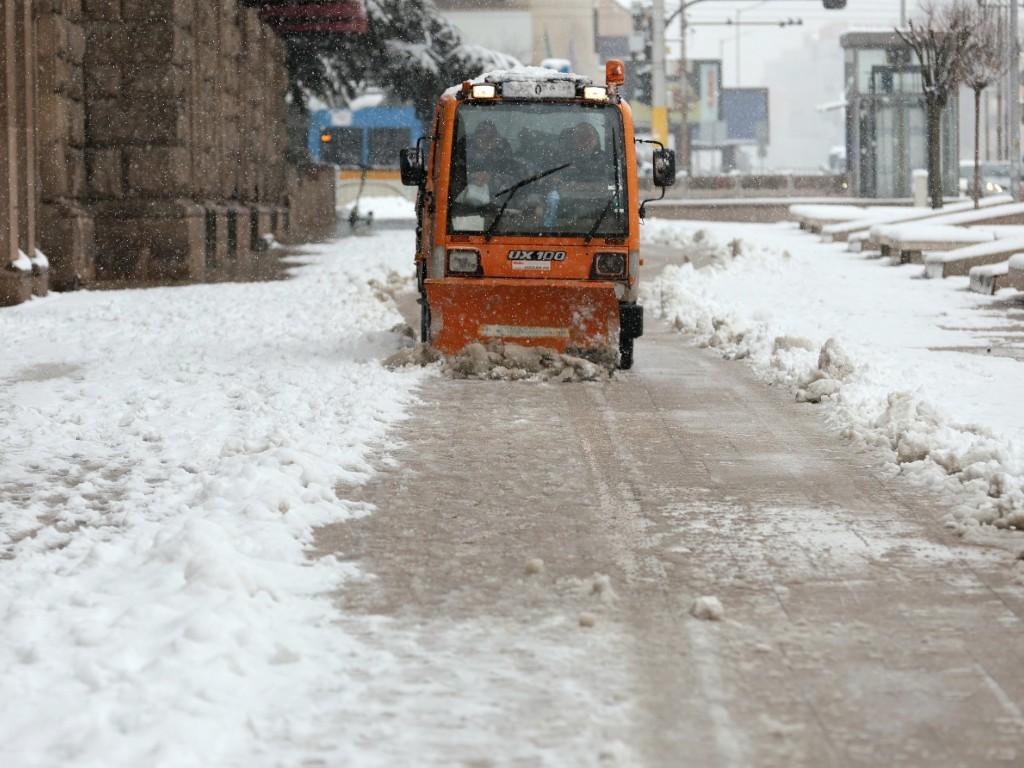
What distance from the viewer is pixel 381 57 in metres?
43.6

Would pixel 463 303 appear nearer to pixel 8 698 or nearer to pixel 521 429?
pixel 521 429

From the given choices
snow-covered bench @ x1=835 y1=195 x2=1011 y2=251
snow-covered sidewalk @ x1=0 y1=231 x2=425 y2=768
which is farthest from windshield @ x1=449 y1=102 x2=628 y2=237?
snow-covered bench @ x1=835 y1=195 x2=1011 y2=251

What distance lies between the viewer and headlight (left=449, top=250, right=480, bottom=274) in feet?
43.0

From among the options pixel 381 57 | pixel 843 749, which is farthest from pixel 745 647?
pixel 381 57

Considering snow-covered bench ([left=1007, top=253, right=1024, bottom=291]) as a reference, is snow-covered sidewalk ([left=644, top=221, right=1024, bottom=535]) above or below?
below

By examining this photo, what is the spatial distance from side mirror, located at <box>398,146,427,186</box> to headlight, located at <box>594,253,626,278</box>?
163 cm

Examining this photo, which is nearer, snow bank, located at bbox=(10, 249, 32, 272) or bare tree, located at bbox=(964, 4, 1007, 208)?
snow bank, located at bbox=(10, 249, 32, 272)

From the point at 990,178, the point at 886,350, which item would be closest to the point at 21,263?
the point at 886,350

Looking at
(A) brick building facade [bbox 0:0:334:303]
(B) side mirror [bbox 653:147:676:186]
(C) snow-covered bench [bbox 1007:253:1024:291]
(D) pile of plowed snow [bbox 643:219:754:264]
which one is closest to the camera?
→ (B) side mirror [bbox 653:147:676:186]

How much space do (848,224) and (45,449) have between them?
26.8m

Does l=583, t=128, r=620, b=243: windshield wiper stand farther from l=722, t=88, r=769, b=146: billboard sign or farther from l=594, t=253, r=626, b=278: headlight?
l=722, t=88, r=769, b=146: billboard sign

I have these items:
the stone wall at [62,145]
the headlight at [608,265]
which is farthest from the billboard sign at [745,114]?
the headlight at [608,265]

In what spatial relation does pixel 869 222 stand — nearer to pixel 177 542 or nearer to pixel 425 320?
pixel 425 320

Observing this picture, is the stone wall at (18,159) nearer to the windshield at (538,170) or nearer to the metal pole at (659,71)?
the windshield at (538,170)
